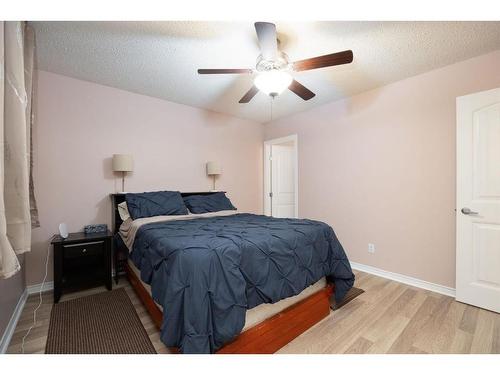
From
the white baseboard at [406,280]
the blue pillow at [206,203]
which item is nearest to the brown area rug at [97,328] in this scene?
the blue pillow at [206,203]

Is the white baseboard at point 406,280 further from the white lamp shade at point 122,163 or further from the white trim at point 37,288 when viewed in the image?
the white trim at point 37,288

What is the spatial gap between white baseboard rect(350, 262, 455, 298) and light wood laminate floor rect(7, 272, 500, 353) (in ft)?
0.35

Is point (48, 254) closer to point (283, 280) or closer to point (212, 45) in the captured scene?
point (283, 280)

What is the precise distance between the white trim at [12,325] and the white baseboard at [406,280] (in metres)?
3.39

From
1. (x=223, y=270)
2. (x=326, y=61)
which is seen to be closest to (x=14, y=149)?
(x=223, y=270)

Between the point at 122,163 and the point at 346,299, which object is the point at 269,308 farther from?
the point at 122,163

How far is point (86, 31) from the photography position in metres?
1.74

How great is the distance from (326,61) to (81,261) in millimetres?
2951

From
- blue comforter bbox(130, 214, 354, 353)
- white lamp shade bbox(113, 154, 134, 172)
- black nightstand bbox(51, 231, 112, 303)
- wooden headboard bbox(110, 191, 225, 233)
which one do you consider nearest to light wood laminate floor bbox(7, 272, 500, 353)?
black nightstand bbox(51, 231, 112, 303)

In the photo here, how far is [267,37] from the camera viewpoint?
1.55 meters

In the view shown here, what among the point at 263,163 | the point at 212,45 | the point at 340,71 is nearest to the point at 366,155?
the point at 340,71

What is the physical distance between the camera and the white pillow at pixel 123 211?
8.27 ft

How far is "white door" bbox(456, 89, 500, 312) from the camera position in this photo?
1.91m

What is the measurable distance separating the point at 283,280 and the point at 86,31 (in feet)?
7.97
